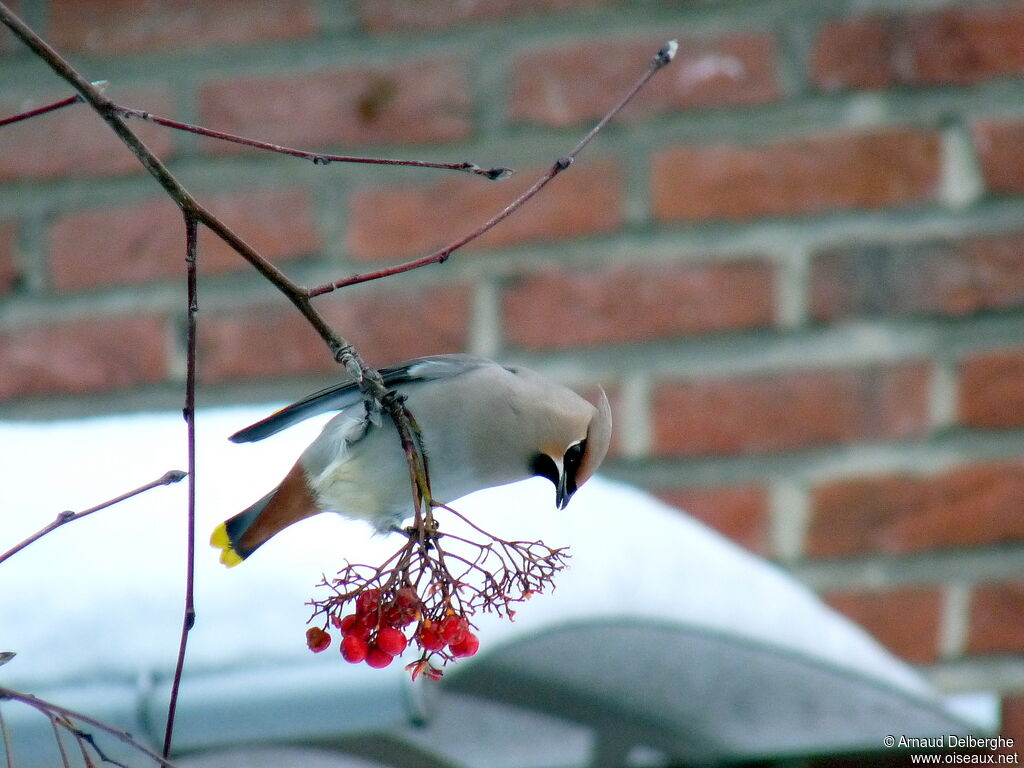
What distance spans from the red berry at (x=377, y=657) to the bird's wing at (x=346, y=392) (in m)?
0.20

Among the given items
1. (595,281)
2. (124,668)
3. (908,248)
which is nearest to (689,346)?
(595,281)

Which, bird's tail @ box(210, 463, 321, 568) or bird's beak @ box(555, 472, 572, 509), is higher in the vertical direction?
bird's beak @ box(555, 472, 572, 509)

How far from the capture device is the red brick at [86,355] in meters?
1.65

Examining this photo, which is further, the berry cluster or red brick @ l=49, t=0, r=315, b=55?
red brick @ l=49, t=0, r=315, b=55

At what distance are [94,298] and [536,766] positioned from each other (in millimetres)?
830

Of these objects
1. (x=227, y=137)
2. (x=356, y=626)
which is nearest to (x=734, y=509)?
(x=356, y=626)

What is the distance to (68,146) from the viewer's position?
65.2 inches

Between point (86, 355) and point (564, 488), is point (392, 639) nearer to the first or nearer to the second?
point (564, 488)

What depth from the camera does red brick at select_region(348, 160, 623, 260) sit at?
5.30ft

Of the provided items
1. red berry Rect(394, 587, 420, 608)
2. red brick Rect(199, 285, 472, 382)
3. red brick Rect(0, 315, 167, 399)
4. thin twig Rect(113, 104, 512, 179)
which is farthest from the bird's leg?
red brick Rect(0, 315, 167, 399)

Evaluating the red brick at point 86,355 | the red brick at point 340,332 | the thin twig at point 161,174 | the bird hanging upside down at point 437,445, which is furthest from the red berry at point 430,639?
the red brick at point 86,355

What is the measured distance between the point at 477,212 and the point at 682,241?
0.26 m

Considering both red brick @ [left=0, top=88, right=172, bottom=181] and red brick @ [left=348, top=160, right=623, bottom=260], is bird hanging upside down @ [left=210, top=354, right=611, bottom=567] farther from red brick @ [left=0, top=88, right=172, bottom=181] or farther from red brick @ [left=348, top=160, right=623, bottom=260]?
red brick @ [left=0, top=88, right=172, bottom=181]

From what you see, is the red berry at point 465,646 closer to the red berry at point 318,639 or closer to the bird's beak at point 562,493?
the red berry at point 318,639
